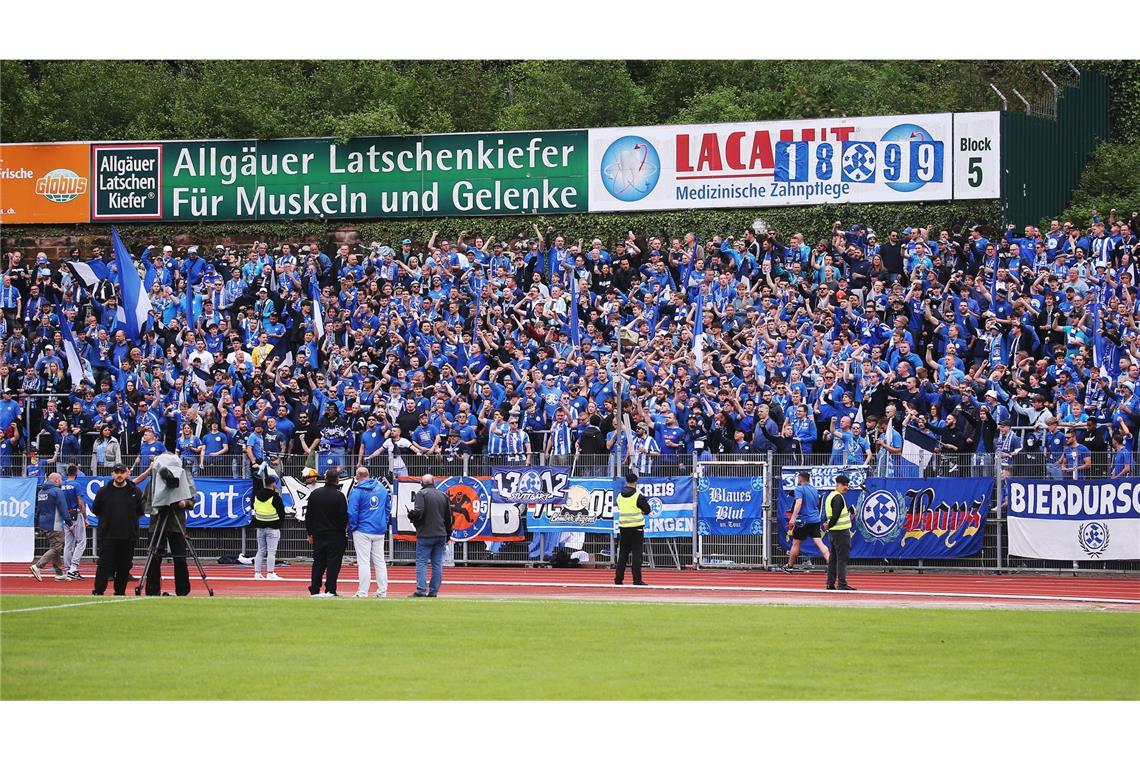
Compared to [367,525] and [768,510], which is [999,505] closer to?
[768,510]

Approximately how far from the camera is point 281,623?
19.1 m

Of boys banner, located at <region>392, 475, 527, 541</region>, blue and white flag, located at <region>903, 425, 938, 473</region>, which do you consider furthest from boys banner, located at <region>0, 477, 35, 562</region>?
blue and white flag, located at <region>903, 425, 938, 473</region>

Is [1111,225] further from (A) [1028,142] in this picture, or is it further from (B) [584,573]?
(B) [584,573]

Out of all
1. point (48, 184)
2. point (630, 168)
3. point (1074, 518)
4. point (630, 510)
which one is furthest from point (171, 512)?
point (48, 184)

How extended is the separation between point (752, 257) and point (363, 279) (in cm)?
906

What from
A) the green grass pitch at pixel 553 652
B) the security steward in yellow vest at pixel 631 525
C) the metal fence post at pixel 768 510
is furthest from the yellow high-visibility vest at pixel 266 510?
the metal fence post at pixel 768 510

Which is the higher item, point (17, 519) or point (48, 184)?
point (48, 184)

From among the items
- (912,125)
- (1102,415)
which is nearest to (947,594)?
(1102,415)

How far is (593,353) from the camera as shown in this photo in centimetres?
3238

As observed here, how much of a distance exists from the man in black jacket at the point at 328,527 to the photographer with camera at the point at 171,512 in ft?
6.03

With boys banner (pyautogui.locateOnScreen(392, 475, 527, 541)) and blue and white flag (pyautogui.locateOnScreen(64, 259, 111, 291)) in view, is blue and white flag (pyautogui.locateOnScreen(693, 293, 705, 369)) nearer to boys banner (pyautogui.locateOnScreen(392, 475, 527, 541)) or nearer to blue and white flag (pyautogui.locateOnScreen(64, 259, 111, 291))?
boys banner (pyautogui.locateOnScreen(392, 475, 527, 541))

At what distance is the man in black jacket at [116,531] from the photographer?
75.9ft

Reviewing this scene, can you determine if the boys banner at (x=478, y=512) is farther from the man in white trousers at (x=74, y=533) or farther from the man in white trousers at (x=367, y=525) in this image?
the man in white trousers at (x=74, y=533)

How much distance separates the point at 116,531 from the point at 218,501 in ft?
26.4
